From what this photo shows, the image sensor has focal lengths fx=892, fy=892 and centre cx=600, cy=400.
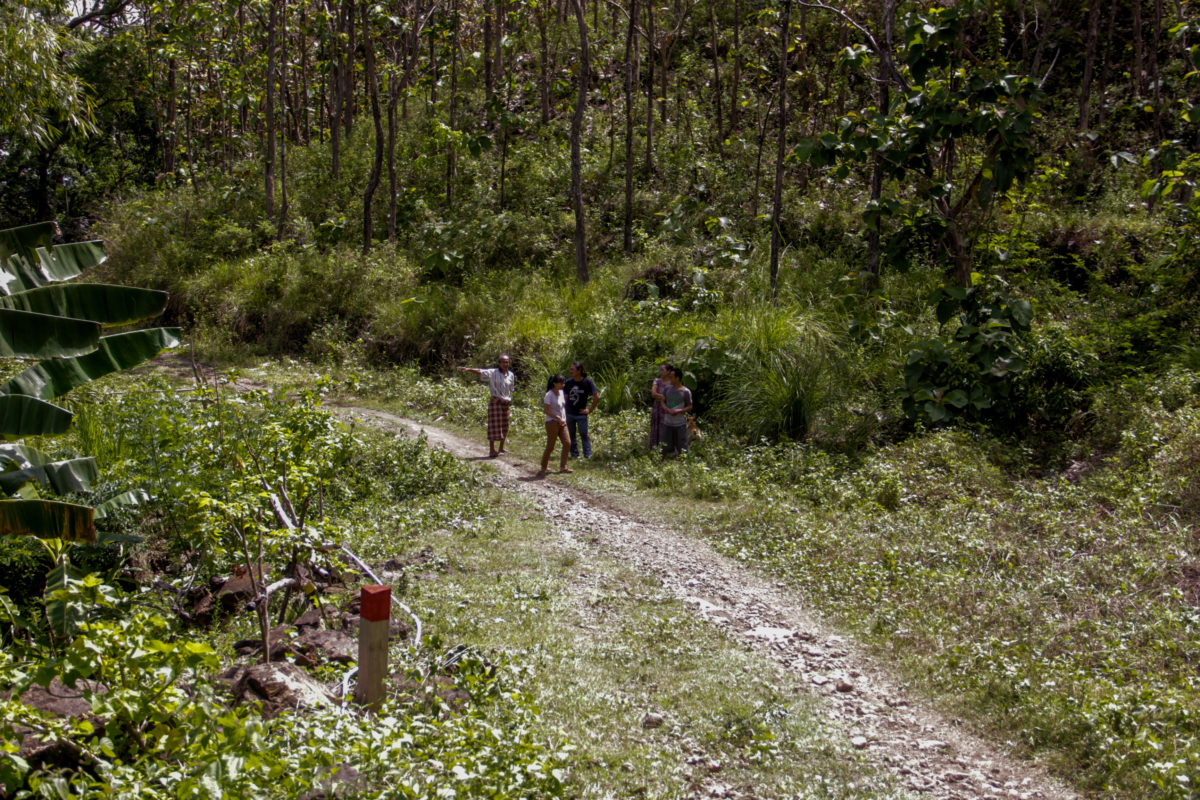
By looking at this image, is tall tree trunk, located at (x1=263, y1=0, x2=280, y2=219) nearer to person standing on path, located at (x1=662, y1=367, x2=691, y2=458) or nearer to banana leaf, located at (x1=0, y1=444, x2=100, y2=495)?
person standing on path, located at (x1=662, y1=367, x2=691, y2=458)

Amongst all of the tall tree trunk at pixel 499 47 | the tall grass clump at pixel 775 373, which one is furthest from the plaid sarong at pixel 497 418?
the tall tree trunk at pixel 499 47

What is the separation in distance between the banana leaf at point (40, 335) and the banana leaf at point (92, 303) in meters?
0.36

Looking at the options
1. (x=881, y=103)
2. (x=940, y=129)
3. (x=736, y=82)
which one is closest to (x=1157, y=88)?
(x=881, y=103)

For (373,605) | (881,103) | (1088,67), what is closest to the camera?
(373,605)

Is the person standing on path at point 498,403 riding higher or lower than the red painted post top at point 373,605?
lower

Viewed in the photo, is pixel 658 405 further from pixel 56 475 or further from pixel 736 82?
pixel 736 82

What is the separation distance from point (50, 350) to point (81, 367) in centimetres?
24

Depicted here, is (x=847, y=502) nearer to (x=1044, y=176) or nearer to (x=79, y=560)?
(x=79, y=560)

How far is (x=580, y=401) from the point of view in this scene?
13.3 m

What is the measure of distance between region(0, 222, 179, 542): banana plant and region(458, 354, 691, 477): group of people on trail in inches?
268

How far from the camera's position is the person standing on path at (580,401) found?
13266mm

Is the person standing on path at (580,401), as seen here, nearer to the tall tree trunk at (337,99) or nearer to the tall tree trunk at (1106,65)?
the tall tree trunk at (1106,65)

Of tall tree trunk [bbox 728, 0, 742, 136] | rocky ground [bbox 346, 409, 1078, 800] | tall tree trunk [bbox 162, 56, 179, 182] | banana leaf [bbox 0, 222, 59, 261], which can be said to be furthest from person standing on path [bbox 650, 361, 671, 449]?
tall tree trunk [bbox 162, 56, 179, 182]

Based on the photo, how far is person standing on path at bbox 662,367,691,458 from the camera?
12711mm
